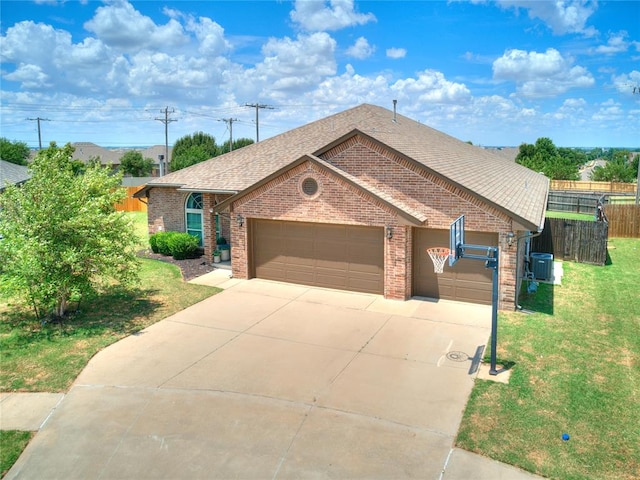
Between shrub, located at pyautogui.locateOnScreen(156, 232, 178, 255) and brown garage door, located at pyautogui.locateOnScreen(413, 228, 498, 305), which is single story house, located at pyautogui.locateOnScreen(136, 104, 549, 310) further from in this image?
shrub, located at pyautogui.locateOnScreen(156, 232, 178, 255)

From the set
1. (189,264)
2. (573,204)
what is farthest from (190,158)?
(189,264)

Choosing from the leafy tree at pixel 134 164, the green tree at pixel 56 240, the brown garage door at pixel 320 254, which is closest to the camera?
the green tree at pixel 56 240

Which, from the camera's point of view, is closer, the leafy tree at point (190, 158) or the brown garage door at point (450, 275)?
the brown garage door at point (450, 275)

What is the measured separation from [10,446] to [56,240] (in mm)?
5965

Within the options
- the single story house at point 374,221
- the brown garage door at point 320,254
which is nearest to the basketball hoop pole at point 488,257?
the single story house at point 374,221

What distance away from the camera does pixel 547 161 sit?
239 feet

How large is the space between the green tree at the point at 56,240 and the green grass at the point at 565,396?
9.46 meters

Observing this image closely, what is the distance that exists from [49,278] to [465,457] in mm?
10066

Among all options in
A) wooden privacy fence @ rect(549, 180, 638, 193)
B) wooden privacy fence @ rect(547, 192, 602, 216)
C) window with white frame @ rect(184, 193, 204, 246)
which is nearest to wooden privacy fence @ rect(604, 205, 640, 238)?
wooden privacy fence @ rect(547, 192, 602, 216)

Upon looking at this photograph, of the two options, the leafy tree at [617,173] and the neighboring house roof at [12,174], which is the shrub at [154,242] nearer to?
the neighboring house roof at [12,174]

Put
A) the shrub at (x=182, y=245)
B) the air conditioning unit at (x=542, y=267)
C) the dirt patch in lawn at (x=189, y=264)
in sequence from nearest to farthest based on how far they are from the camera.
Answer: the air conditioning unit at (x=542, y=267) → the dirt patch in lawn at (x=189, y=264) → the shrub at (x=182, y=245)

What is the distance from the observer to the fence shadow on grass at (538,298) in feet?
46.2

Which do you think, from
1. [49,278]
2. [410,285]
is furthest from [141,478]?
[410,285]

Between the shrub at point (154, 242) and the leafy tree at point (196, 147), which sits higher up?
the leafy tree at point (196, 147)
